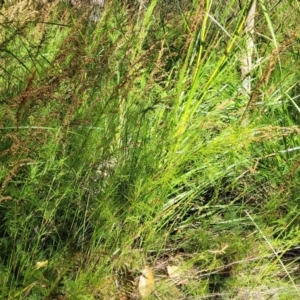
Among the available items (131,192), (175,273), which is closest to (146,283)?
(175,273)

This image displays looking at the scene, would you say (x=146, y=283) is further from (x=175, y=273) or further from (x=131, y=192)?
(x=131, y=192)

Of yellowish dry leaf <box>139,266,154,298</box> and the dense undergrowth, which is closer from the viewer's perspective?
the dense undergrowth

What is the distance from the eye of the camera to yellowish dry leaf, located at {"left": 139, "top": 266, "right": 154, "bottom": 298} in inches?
69.8

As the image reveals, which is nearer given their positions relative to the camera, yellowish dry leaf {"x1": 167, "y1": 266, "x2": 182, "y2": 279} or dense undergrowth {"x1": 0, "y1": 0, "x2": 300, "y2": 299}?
dense undergrowth {"x1": 0, "y1": 0, "x2": 300, "y2": 299}

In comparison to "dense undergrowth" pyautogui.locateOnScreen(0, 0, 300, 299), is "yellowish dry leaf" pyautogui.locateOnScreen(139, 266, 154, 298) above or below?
below

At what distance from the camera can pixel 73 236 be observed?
67.7 inches

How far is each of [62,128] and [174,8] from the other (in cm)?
184

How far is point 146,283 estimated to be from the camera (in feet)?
5.93

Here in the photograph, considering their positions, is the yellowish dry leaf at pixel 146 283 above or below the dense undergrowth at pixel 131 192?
below

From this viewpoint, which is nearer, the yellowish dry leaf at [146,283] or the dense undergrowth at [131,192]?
the dense undergrowth at [131,192]

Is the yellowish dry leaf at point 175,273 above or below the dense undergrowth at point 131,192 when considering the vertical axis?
below

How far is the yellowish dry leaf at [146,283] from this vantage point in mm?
1772

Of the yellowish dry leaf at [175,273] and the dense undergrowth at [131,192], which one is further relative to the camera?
the yellowish dry leaf at [175,273]

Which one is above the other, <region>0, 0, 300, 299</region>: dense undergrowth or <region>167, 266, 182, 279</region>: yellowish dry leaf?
<region>0, 0, 300, 299</region>: dense undergrowth
